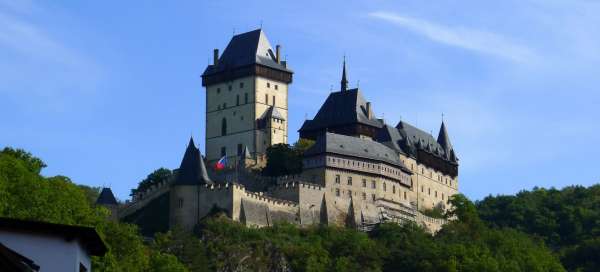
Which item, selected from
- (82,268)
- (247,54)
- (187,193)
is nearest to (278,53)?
(247,54)

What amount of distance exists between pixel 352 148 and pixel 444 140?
2692 cm

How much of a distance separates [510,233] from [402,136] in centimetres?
1447

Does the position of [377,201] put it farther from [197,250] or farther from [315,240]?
[197,250]

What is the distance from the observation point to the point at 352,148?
110625 mm

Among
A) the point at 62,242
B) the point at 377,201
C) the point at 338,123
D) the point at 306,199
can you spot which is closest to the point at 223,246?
the point at 306,199

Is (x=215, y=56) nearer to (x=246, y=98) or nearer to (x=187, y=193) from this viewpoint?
(x=246, y=98)

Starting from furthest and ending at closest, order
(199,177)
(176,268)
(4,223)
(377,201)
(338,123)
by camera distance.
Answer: (338,123), (377,201), (199,177), (176,268), (4,223)

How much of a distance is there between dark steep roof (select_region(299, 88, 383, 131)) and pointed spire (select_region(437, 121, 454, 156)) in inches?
539

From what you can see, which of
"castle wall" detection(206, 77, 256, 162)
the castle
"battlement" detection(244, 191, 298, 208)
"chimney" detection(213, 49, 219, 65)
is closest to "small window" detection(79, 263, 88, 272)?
the castle

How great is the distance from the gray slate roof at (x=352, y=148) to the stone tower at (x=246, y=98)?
23.1 ft

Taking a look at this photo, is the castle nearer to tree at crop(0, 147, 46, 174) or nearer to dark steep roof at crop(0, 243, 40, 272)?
tree at crop(0, 147, 46, 174)

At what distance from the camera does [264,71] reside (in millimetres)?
119750

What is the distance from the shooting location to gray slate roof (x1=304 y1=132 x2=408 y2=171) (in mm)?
108562

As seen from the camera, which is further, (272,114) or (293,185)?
(272,114)
